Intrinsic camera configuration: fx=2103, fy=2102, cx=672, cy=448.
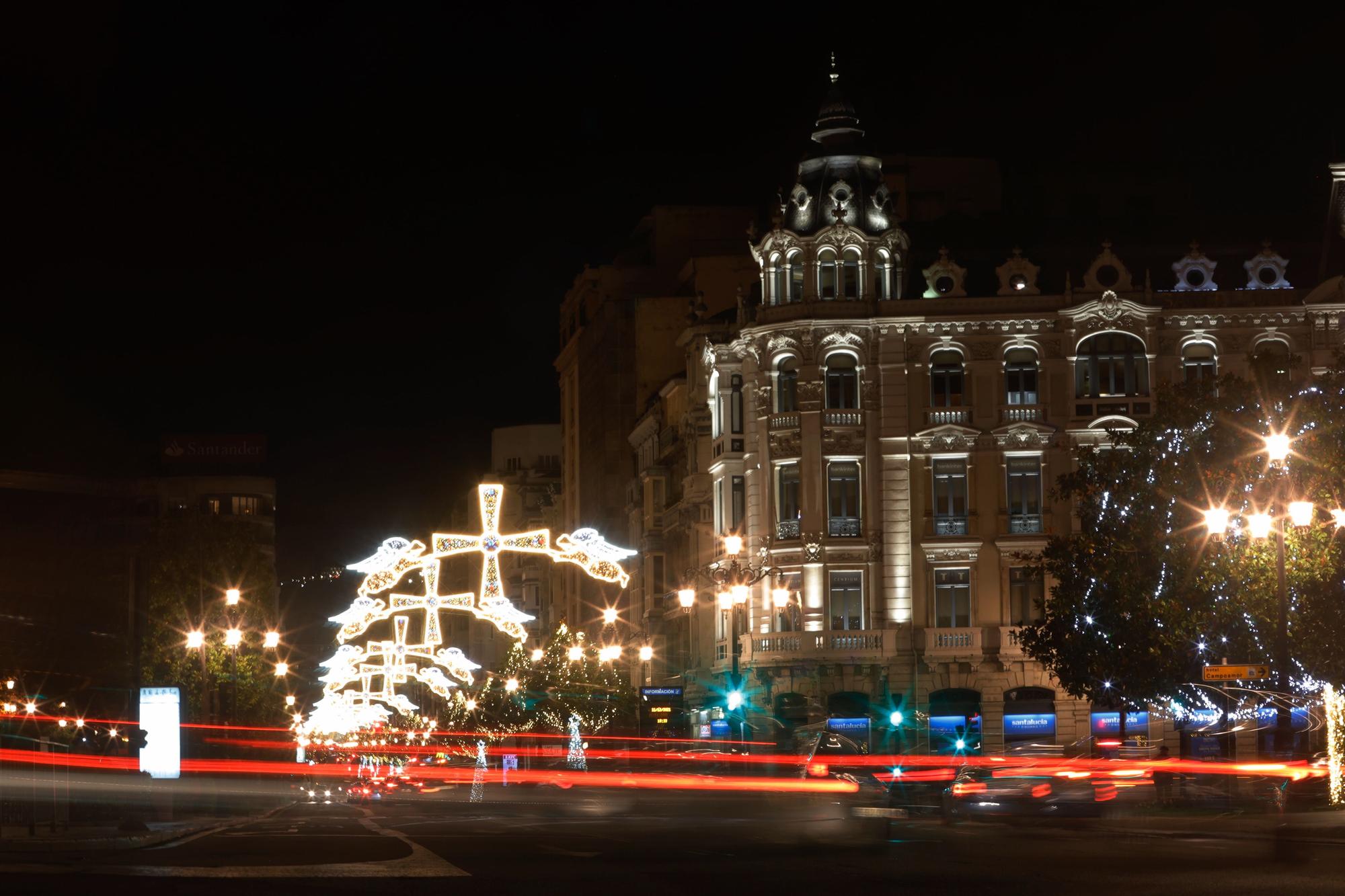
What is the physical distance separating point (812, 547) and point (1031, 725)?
921 centimetres

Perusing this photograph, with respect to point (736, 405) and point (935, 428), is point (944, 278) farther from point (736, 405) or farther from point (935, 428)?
point (736, 405)

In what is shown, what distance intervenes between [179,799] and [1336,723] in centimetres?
2586

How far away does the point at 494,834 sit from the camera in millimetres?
35719

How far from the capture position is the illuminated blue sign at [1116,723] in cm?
6925

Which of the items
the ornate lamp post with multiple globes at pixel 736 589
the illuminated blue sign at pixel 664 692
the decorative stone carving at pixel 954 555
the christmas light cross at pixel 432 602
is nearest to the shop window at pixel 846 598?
the ornate lamp post with multiple globes at pixel 736 589

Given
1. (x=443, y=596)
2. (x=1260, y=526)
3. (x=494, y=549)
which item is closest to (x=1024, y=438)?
(x=443, y=596)

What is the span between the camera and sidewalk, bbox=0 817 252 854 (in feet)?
105

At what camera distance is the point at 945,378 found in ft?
229

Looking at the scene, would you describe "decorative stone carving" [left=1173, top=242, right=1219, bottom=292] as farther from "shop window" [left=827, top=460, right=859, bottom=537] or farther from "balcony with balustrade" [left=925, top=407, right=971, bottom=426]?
"shop window" [left=827, top=460, right=859, bottom=537]

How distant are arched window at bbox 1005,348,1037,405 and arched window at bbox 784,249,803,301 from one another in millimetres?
7233

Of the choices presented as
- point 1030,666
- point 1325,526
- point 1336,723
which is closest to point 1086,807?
point 1336,723

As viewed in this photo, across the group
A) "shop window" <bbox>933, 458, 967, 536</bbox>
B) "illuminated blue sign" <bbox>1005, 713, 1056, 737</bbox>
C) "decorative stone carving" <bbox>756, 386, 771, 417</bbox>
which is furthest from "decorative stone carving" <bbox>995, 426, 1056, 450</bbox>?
"illuminated blue sign" <bbox>1005, 713, 1056, 737</bbox>

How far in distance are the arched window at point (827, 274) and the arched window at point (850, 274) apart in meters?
0.27

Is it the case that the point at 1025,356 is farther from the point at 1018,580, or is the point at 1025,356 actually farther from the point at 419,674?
the point at 419,674
